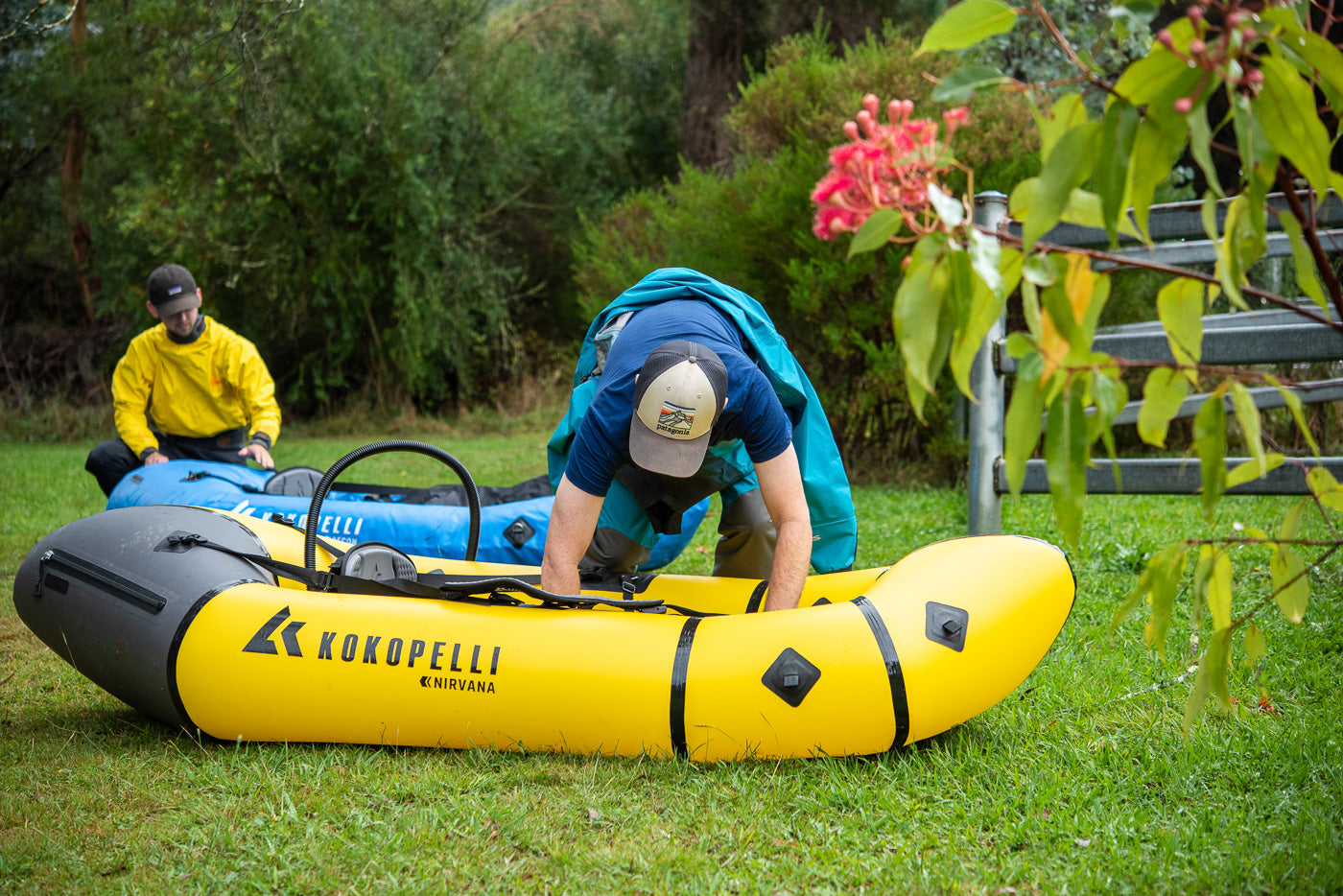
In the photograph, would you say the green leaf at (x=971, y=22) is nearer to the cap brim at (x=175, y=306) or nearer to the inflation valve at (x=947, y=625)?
the inflation valve at (x=947, y=625)

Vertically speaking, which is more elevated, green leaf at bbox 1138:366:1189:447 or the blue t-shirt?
green leaf at bbox 1138:366:1189:447

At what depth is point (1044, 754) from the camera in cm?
274

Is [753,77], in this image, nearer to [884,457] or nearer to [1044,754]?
[884,457]

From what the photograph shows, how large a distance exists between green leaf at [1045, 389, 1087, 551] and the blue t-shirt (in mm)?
1534

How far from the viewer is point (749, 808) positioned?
2.49 m

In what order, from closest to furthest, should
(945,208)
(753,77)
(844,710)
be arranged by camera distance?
(945,208) → (844,710) → (753,77)

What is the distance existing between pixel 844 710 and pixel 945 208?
1.74 meters

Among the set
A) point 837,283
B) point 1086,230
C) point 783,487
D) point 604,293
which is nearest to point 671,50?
point 604,293

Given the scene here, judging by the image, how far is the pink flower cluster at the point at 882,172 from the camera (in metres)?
1.28

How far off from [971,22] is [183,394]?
5619 millimetres

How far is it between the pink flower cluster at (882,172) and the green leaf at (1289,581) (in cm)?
105

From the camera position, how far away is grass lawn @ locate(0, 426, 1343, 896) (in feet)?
7.20

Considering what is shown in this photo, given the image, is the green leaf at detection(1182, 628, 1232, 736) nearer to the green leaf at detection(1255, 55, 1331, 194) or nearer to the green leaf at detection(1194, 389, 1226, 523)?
the green leaf at detection(1194, 389, 1226, 523)

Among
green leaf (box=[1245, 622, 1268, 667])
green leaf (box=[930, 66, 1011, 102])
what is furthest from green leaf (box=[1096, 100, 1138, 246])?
green leaf (box=[1245, 622, 1268, 667])
